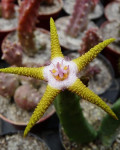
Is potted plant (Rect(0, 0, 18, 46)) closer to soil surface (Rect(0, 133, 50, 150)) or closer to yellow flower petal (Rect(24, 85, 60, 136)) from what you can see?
soil surface (Rect(0, 133, 50, 150))

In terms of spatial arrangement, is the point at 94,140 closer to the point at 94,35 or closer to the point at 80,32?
the point at 94,35

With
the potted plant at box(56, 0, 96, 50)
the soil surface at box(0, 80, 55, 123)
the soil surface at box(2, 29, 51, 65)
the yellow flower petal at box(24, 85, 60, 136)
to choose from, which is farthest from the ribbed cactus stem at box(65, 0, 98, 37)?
the yellow flower petal at box(24, 85, 60, 136)

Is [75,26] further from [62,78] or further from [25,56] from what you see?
[62,78]

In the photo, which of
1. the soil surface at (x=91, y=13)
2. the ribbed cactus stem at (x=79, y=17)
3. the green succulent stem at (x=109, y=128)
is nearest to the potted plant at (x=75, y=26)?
the ribbed cactus stem at (x=79, y=17)

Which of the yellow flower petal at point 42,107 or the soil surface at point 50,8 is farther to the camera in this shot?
the soil surface at point 50,8

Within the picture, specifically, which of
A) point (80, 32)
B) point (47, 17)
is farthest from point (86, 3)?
point (47, 17)

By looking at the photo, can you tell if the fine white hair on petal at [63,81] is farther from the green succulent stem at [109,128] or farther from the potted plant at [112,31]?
the potted plant at [112,31]

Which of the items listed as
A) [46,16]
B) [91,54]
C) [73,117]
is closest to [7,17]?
[46,16]
